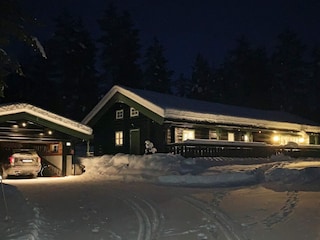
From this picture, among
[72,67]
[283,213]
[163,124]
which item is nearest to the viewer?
[283,213]

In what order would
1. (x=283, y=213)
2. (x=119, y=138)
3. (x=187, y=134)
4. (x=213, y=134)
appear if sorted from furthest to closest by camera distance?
(x=119, y=138) → (x=213, y=134) → (x=187, y=134) → (x=283, y=213)

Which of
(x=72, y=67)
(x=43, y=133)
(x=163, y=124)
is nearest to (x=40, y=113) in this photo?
(x=43, y=133)

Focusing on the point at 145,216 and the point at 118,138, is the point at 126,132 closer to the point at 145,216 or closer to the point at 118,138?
the point at 118,138

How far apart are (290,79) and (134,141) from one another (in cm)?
4387

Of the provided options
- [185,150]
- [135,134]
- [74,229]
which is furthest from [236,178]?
[135,134]

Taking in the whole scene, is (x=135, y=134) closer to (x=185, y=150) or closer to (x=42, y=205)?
(x=185, y=150)

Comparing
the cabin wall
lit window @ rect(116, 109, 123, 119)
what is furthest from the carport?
lit window @ rect(116, 109, 123, 119)

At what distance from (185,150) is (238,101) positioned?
41.6 metres

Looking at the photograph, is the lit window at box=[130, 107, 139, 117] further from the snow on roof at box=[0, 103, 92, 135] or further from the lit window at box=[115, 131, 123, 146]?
the snow on roof at box=[0, 103, 92, 135]

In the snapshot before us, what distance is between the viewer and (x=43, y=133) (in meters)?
22.9

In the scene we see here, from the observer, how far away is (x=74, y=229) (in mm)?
8016

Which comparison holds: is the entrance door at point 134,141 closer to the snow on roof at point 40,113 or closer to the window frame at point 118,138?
the window frame at point 118,138

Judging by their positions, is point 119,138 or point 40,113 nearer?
point 40,113

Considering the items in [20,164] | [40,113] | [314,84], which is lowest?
[20,164]
